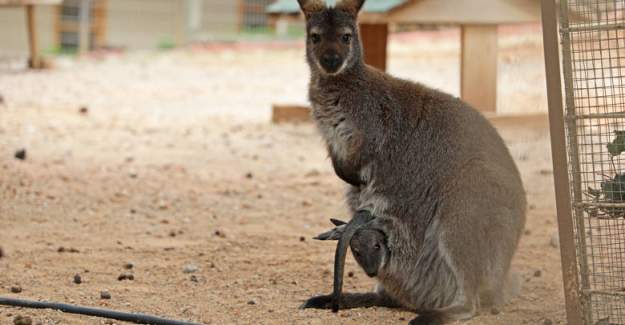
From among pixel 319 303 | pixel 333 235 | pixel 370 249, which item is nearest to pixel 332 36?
pixel 333 235

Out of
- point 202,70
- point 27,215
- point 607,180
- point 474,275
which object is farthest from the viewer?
point 202,70

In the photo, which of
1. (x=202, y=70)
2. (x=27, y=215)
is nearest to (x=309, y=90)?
(x=27, y=215)

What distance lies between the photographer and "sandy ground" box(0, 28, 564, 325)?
4762 mm

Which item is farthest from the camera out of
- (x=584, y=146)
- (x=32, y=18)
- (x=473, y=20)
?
(x=32, y=18)

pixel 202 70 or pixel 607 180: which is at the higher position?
pixel 202 70

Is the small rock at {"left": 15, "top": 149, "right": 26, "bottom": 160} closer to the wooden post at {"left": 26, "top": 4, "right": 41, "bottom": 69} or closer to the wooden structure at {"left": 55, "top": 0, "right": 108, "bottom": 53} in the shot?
the wooden post at {"left": 26, "top": 4, "right": 41, "bottom": 69}

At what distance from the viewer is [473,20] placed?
319 inches

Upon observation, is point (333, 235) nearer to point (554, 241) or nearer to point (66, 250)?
point (66, 250)

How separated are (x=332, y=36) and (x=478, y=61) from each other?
3.75 meters

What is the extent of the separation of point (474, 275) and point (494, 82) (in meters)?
4.31

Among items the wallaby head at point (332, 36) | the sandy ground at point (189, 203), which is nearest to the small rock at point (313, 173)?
the sandy ground at point (189, 203)

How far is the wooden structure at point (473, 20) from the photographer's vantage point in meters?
8.05

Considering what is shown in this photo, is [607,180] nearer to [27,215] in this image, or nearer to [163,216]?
[163,216]

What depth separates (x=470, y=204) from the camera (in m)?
4.45
